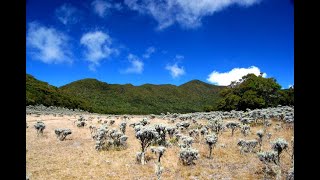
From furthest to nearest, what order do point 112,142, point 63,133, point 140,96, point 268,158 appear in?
point 140,96 < point 63,133 < point 112,142 < point 268,158

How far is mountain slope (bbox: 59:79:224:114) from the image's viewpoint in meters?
119

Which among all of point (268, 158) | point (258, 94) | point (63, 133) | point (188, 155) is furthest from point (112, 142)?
point (258, 94)

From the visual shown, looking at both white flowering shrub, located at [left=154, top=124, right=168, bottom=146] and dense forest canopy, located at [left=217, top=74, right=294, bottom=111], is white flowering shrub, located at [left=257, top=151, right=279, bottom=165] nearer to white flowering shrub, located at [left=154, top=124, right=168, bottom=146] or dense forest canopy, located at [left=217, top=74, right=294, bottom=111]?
white flowering shrub, located at [left=154, top=124, right=168, bottom=146]

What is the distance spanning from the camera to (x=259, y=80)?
74438 millimetres

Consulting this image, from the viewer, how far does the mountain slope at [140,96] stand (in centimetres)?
11856

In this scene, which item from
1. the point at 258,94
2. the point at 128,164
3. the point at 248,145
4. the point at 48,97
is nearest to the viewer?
the point at 128,164

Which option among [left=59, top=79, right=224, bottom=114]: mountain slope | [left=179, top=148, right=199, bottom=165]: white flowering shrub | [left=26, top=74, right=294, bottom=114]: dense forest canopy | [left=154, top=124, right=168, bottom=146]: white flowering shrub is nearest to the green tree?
[left=26, top=74, right=294, bottom=114]: dense forest canopy

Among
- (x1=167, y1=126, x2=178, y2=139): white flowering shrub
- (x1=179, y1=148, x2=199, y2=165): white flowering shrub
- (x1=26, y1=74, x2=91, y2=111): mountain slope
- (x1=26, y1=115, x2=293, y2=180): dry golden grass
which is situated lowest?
(x1=26, y1=115, x2=293, y2=180): dry golden grass

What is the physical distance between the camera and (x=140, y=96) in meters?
Answer: 137

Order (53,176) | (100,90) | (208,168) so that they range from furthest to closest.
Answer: (100,90) → (208,168) → (53,176)

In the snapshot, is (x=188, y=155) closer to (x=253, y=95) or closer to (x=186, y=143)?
(x=186, y=143)
